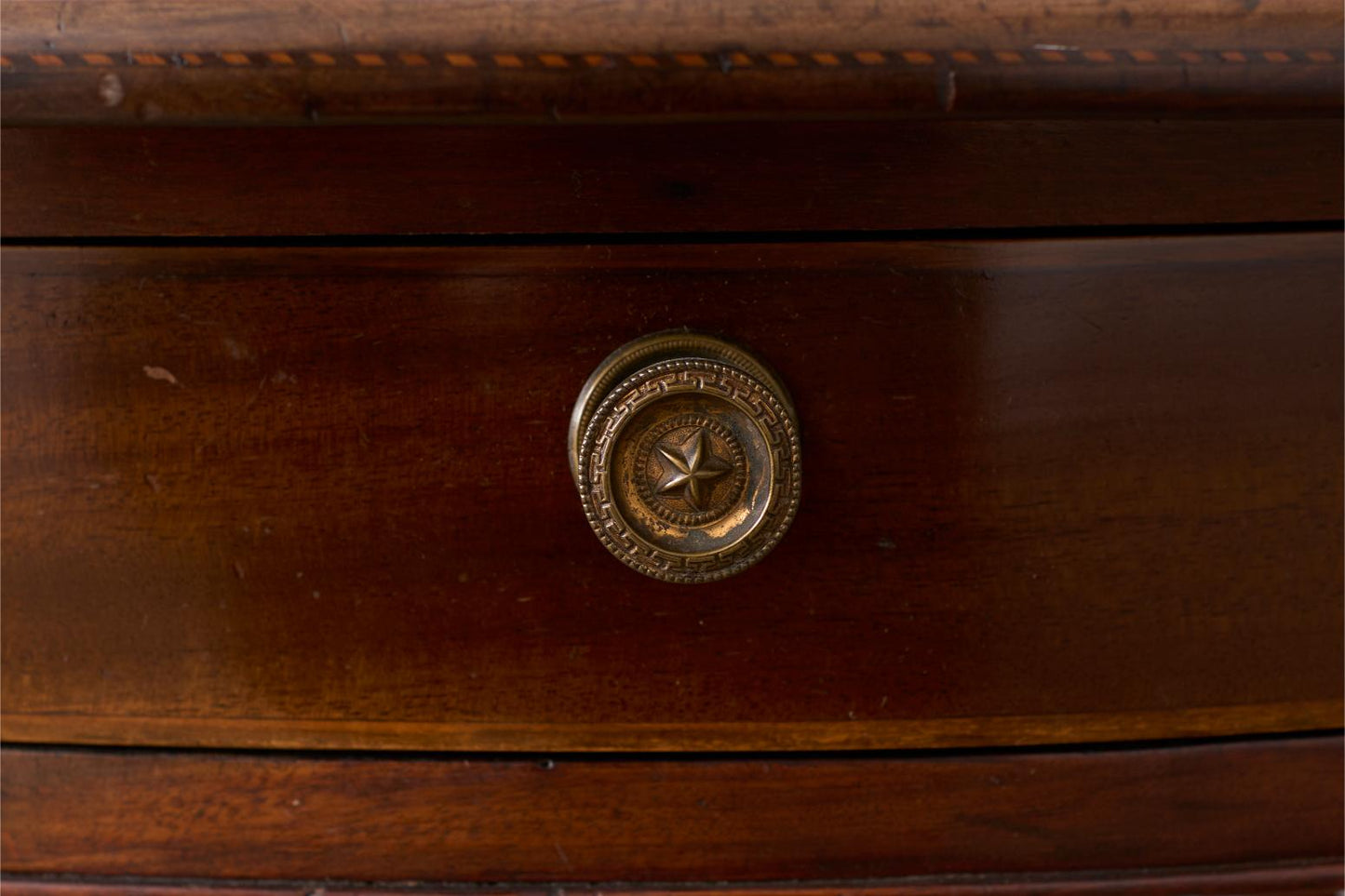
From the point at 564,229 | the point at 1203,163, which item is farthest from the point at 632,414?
the point at 1203,163

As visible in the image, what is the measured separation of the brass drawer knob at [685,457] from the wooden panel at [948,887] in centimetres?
21

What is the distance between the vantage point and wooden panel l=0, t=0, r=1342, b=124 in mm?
389

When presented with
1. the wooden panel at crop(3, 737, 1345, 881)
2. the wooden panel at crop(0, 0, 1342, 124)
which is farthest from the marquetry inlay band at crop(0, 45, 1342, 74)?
the wooden panel at crop(3, 737, 1345, 881)

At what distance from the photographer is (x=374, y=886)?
54 centimetres

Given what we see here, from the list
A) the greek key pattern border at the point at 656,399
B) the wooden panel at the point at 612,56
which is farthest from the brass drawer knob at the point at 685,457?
the wooden panel at the point at 612,56

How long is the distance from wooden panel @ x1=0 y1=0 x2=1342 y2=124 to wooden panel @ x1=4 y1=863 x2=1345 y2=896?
0.43 m

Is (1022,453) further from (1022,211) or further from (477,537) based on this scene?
(477,537)

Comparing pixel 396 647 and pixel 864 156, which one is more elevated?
pixel 864 156

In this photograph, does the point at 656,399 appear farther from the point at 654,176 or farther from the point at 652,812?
the point at 652,812

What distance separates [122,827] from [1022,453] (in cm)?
56

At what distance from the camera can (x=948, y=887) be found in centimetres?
53

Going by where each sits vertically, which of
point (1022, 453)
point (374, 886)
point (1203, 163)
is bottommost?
point (374, 886)

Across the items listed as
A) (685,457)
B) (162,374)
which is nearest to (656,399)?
(685,457)

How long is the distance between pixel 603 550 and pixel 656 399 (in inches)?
3.8
